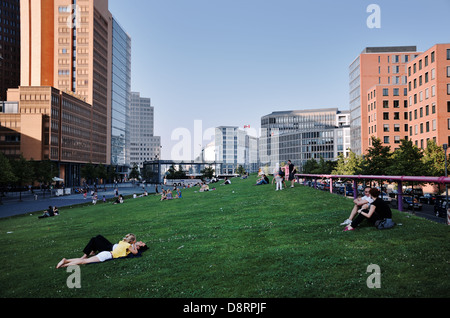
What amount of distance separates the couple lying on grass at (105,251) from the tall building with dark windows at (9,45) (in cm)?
16992

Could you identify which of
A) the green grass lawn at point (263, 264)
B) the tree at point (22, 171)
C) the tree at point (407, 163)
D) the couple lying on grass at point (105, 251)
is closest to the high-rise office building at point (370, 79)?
the tree at point (407, 163)

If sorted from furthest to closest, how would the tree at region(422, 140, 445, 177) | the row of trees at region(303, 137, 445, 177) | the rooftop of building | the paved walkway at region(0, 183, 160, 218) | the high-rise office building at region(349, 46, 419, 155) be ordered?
the rooftop of building, the high-rise office building at region(349, 46, 419, 155), the tree at region(422, 140, 445, 177), the row of trees at region(303, 137, 445, 177), the paved walkway at region(0, 183, 160, 218)

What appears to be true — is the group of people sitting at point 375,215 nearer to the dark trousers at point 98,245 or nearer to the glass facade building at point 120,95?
the dark trousers at point 98,245

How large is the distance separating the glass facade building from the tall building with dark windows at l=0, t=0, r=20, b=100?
4636 centimetres

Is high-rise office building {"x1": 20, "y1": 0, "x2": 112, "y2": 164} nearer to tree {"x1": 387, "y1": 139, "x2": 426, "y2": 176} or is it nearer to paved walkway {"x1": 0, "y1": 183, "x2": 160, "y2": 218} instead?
paved walkway {"x1": 0, "y1": 183, "x2": 160, "y2": 218}

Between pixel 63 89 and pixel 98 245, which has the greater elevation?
pixel 63 89

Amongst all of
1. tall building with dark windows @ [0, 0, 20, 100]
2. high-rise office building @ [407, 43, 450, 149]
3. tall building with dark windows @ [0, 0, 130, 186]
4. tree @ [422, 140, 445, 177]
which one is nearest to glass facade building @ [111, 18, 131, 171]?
tall building with dark windows @ [0, 0, 130, 186]

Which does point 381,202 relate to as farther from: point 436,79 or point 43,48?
point 43,48

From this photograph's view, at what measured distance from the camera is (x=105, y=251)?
10.9 metres

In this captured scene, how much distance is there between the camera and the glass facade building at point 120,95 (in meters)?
158

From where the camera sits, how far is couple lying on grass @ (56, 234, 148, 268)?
10641mm

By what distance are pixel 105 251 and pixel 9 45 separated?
180746 millimetres

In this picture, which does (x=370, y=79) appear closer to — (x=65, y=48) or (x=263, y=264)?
(x=65, y=48)

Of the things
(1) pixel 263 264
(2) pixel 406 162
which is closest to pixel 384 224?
(1) pixel 263 264
